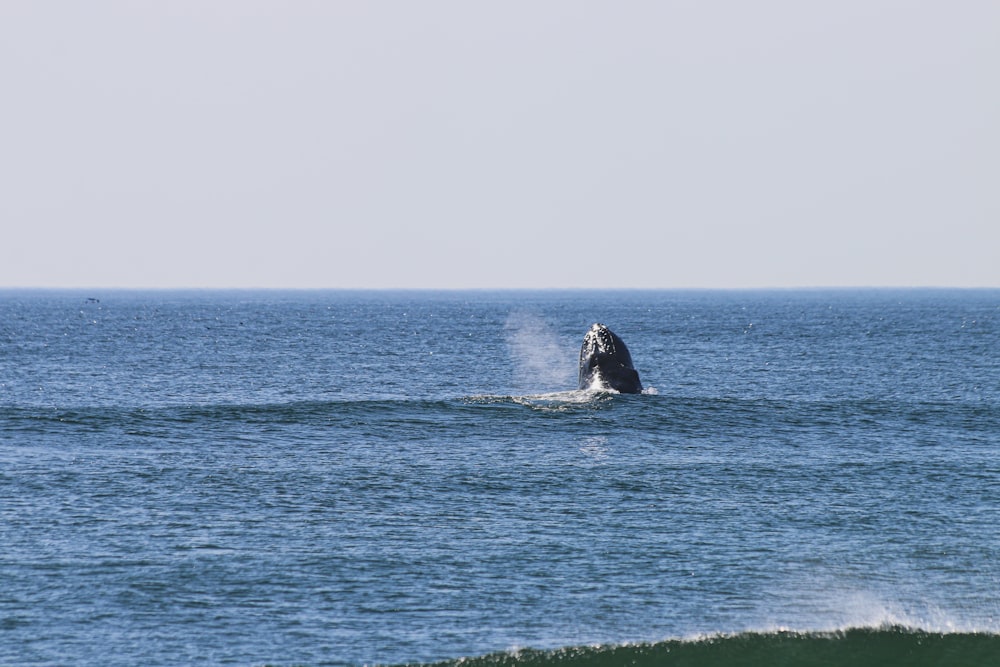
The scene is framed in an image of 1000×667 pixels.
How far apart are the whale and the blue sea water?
246cm

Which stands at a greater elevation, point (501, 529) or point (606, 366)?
point (606, 366)

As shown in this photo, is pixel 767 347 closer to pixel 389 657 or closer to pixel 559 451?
pixel 559 451

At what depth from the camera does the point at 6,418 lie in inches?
2447

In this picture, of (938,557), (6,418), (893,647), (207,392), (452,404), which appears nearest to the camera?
(893,647)

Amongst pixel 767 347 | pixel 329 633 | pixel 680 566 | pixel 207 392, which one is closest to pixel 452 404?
pixel 207 392

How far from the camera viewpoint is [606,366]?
70.9 m

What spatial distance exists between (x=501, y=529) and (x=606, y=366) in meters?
37.4

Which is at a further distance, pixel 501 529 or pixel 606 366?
pixel 606 366

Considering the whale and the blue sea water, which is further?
the whale

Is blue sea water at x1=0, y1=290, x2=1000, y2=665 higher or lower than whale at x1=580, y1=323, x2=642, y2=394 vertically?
lower

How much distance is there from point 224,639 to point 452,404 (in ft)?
140

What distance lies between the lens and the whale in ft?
230

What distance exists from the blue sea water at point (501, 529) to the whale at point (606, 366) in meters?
2.46

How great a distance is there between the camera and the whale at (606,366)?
2766 inches
